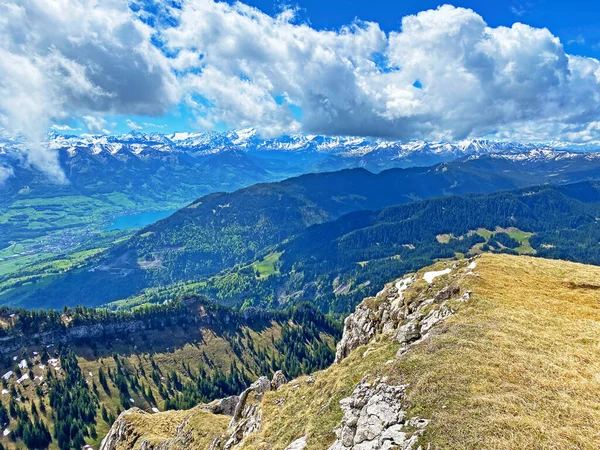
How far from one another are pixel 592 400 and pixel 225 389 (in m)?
191

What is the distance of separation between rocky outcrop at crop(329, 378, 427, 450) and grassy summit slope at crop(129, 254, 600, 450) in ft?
3.59

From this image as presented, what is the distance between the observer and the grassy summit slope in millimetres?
29109

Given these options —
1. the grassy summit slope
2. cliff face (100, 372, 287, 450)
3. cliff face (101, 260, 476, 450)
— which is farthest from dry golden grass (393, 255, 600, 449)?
cliff face (100, 372, 287, 450)

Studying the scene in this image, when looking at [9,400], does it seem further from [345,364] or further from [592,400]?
[592,400]

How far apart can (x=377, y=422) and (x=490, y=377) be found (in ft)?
41.7

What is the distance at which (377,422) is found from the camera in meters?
34.5

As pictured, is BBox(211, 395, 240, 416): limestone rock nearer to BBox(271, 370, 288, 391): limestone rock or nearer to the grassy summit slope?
BBox(271, 370, 288, 391): limestone rock

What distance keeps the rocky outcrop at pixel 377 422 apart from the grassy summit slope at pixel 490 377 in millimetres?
1093

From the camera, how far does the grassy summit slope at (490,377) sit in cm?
2911

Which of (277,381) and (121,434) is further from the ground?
(277,381)

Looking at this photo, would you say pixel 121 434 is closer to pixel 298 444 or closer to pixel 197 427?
pixel 197 427

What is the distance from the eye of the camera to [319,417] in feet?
144

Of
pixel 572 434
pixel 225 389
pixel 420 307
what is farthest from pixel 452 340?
pixel 225 389

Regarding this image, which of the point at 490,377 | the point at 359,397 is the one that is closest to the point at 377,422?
the point at 359,397
